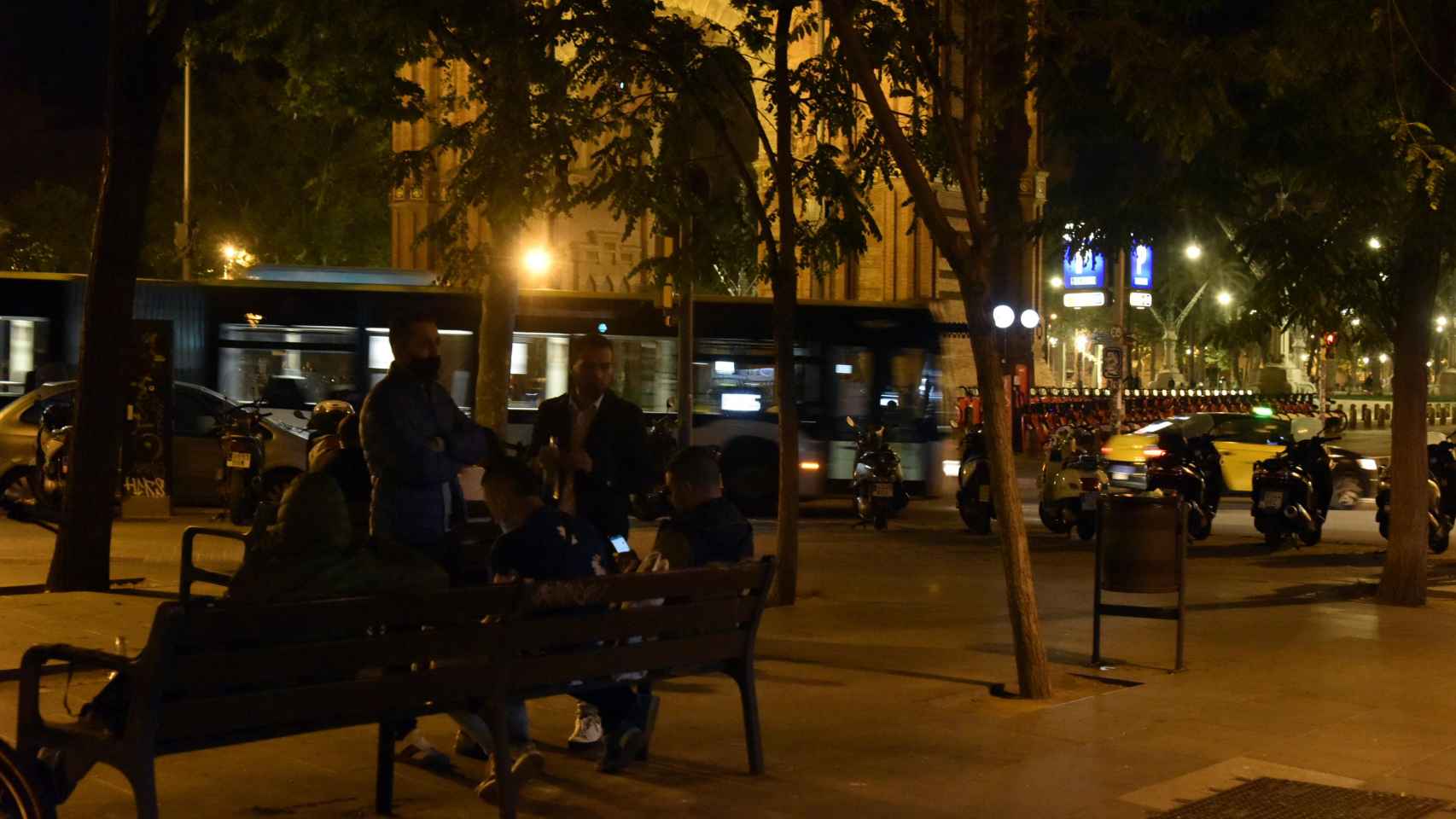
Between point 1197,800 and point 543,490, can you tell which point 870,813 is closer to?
point 1197,800

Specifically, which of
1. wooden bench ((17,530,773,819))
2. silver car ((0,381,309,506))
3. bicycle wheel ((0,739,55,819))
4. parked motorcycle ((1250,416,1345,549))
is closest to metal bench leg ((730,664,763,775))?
wooden bench ((17,530,773,819))

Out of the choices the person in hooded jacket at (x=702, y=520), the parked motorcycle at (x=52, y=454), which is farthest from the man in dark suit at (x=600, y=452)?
the parked motorcycle at (x=52, y=454)

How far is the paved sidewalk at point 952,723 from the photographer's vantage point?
7.04m

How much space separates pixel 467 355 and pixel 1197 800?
1814 cm

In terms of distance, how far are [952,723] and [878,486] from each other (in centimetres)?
1244

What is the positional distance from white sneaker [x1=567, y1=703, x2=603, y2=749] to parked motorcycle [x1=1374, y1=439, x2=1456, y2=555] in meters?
12.5

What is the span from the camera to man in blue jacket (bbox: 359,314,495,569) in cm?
728

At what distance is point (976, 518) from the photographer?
20766 millimetres

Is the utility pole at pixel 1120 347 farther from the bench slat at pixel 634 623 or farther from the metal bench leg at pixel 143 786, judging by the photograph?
the metal bench leg at pixel 143 786

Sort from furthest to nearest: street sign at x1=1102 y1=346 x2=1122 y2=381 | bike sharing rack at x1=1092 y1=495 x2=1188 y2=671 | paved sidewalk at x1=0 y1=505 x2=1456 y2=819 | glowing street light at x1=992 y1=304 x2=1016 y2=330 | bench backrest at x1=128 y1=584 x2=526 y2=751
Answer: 1. street sign at x1=1102 y1=346 x2=1122 y2=381
2. glowing street light at x1=992 y1=304 x2=1016 y2=330
3. bike sharing rack at x1=1092 y1=495 x2=1188 y2=671
4. paved sidewalk at x1=0 y1=505 x2=1456 y2=819
5. bench backrest at x1=128 y1=584 x2=526 y2=751

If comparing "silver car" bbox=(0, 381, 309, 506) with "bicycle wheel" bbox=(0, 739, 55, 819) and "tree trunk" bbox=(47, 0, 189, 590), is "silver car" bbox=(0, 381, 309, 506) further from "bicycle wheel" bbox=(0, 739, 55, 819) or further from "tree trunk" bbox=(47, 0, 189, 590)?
"bicycle wheel" bbox=(0, 739, 55, 819)

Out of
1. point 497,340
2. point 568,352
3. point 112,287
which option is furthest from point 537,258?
point 112,287

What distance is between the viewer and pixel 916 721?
28.6 ft

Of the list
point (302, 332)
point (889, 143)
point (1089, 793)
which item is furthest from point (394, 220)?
point (1089, 793)
